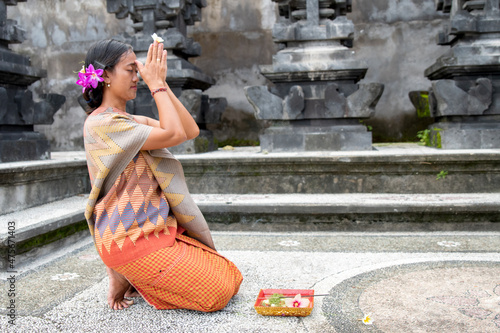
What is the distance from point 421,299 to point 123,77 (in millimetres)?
1871

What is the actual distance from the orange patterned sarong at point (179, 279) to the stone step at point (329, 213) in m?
1.48

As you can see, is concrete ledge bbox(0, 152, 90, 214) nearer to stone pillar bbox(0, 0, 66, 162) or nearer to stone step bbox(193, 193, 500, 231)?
stone pillar bbox(0, 0, 66, 162)

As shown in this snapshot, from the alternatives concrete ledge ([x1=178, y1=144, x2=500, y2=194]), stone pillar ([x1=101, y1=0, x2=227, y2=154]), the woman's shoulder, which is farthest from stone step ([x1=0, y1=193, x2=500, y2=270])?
the woman's shoulder

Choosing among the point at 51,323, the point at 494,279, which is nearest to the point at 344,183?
the point at 494,279

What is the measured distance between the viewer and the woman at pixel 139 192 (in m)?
2.43

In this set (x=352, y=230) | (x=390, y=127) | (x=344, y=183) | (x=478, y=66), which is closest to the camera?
(x=352, y=230)

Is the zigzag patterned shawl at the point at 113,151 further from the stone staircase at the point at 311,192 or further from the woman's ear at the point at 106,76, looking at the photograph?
the stone staircase at the point at 311,192

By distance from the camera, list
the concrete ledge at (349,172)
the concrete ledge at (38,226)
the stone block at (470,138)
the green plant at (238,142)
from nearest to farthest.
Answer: the concrete ledge at (38,226), the concrete ledge at (349,172), the stone block at (470,138), the green plant at (238,142)

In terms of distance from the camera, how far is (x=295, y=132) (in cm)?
515

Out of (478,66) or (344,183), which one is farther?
(478,66)

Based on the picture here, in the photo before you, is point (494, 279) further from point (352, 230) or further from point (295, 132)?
point (295, 132)

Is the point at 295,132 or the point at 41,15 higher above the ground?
the point at 41,15

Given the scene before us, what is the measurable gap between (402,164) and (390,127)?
267 centimetres

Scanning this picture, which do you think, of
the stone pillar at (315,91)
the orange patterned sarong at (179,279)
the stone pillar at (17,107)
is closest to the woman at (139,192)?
the orange patterned sarong at (179,279)
